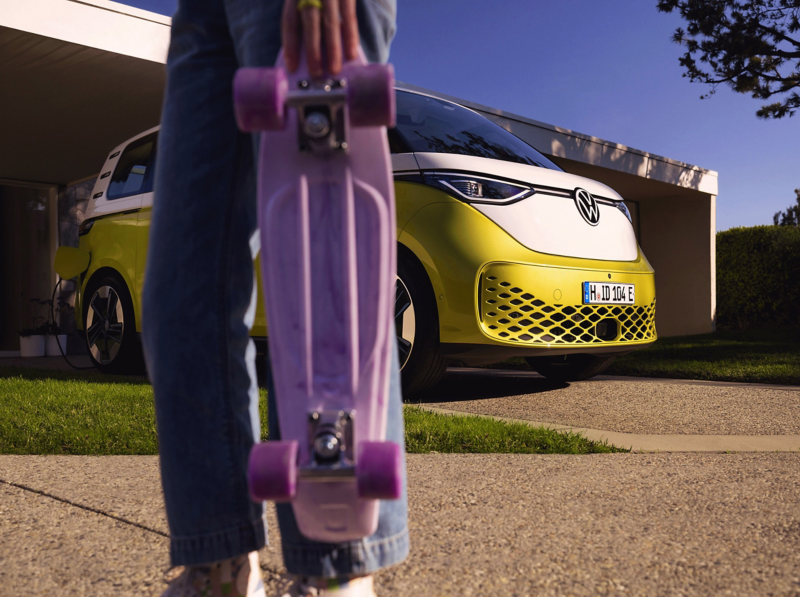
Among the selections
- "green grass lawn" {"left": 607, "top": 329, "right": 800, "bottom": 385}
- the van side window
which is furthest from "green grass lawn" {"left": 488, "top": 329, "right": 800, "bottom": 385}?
the van side window

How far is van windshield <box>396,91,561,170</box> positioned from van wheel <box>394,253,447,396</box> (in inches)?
26.4

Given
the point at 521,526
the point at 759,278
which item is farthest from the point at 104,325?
the point at 759,278

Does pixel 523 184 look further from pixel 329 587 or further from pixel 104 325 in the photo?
pixel 104 325

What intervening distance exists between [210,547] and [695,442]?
6.80ft

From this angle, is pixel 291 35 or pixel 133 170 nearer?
pixel 291 35

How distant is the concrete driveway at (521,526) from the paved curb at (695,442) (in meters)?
0.12

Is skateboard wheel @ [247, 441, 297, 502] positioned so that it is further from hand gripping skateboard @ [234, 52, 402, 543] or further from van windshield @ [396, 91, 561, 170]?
van windshield @ [396, 91, 561, 170]

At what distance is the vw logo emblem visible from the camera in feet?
12.1

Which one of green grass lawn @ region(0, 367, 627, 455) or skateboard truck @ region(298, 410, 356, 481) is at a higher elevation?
skateboard truck @ region(298, 410, 356, 481)

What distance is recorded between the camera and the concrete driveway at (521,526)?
3.90 feet

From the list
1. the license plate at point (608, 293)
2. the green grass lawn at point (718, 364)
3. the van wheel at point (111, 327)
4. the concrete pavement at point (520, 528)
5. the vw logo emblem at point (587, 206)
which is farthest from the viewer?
the van wheel at point (111, 327)

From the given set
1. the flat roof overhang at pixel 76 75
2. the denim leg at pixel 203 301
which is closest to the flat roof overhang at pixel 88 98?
the flat roof overhang at pixel 76 75

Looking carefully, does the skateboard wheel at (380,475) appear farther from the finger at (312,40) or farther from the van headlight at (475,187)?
the van headlight at (475,187)

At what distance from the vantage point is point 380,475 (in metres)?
0.69
